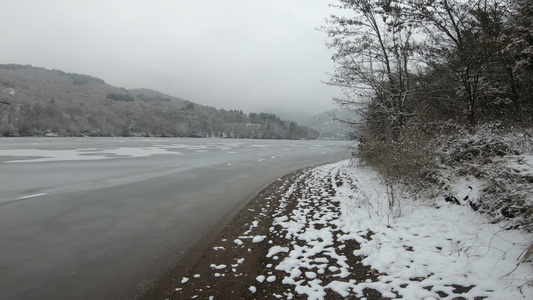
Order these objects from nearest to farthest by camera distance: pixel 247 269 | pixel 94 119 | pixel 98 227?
pixel 247 269 < pixel 98 227 < pixel 94 119

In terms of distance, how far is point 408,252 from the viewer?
4.70 meters

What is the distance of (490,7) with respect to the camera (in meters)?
9.48

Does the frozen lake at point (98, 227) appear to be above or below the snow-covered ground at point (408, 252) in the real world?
below

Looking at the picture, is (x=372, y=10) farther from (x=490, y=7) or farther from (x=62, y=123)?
(x=62, y=123)

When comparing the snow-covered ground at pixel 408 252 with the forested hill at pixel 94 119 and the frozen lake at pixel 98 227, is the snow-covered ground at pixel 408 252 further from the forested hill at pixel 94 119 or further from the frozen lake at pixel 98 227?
the forested hill at pixel 94 119

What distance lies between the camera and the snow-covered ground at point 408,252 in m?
3.62

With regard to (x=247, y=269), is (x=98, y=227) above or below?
below

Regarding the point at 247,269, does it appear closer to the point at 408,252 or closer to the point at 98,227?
the point at 408,252

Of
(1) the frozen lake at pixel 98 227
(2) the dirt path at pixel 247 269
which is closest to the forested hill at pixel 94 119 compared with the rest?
(1) the frozen lake at pixel 98 227

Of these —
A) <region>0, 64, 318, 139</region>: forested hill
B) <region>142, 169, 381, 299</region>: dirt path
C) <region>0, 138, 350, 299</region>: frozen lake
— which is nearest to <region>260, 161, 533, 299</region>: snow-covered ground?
<region>142, 169, 381, 299</region>: dirt path

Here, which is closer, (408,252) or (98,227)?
(408,252)

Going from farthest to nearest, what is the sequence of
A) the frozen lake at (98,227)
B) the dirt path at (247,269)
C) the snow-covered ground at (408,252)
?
the frozen lake at (98,227), the dirt path at (247,269), the snow-covered ground at (408,252)

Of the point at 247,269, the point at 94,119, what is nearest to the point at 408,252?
the point at 247,269

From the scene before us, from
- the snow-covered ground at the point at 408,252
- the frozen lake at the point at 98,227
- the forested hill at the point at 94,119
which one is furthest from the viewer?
the forested hill at the point at 94,119
